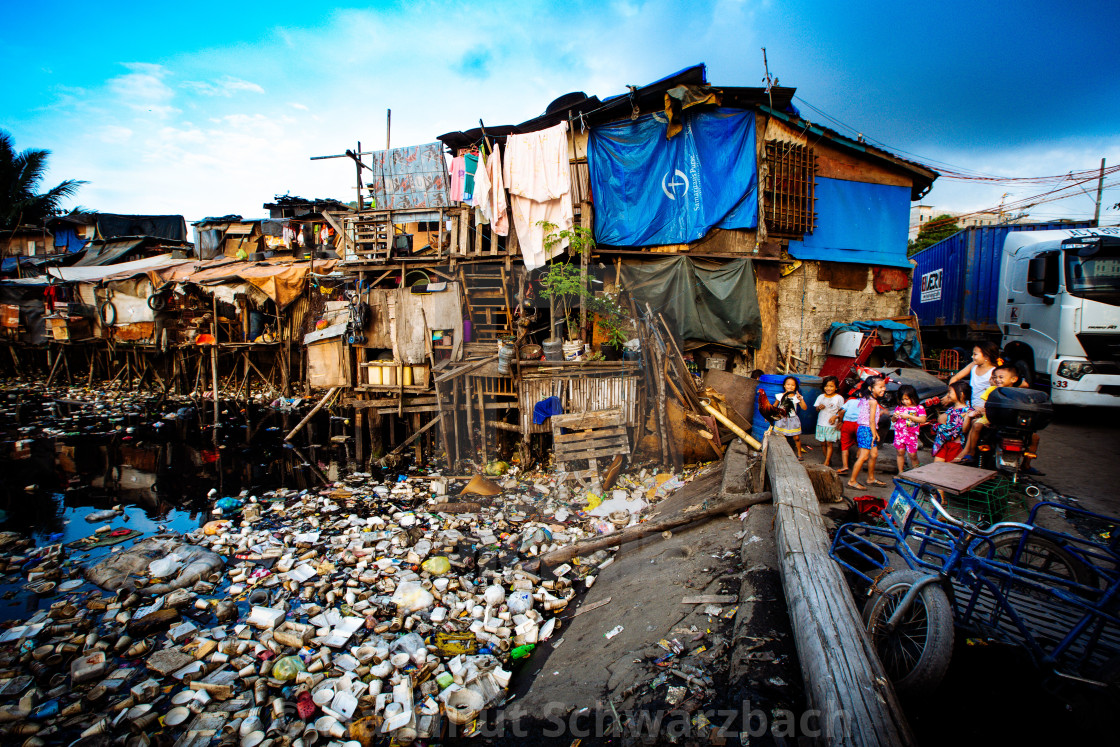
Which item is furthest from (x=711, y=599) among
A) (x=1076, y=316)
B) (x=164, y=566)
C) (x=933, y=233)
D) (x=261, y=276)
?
(x=933, y=233)

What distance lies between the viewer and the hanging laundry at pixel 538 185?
998 cm

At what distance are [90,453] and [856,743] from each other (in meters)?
15.0

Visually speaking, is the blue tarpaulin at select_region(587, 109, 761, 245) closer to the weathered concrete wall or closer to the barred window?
the barred window

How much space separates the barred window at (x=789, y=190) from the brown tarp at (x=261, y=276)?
42.2 ft

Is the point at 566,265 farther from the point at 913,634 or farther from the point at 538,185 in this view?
the point at 913,634

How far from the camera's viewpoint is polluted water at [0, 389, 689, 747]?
348 centimetres

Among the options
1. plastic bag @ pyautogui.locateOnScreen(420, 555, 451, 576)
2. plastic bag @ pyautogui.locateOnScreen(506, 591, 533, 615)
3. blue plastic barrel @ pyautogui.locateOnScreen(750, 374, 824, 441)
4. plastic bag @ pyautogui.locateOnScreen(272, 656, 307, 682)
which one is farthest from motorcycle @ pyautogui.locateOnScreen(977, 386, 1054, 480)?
plastic bag @ pyautogui.locateOnScreen(272, 656, 307, 682)

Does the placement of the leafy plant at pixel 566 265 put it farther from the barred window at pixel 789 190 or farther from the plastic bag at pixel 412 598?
the plastic bag at pixel 412 598

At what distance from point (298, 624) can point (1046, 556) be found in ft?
18.7

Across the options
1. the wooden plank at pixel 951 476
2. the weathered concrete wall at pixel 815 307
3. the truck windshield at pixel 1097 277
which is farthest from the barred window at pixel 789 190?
the wooden plank at pixel 951 476

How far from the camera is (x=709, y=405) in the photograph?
8.02m

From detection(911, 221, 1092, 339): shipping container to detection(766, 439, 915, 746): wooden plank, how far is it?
1096cm

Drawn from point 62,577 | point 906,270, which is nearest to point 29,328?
point 62,577

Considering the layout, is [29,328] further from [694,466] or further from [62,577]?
[694,466]
